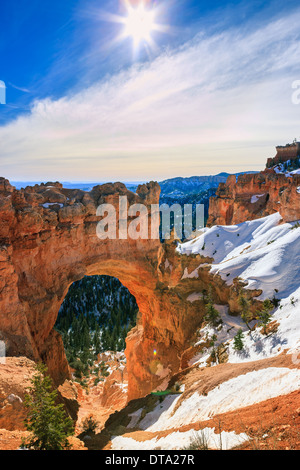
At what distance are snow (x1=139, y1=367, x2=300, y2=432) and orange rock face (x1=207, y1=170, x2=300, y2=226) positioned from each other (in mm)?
47548

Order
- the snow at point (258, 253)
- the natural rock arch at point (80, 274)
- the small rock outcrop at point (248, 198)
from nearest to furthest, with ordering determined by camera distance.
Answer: the natural rock arch at point (80, 274), the snow at point (258, 253), the small rock outcrop at point (248, 198)

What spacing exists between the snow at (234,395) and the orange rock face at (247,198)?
47.5 metres

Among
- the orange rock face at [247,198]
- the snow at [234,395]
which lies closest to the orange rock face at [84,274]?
the snow at [234,395]

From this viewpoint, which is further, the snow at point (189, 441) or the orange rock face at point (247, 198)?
the orange rock face at point (247, 198)

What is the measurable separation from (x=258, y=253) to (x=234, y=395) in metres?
20.4

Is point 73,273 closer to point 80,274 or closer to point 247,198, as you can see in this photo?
point 80,274

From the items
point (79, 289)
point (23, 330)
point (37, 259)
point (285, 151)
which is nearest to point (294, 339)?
point (23, 330)

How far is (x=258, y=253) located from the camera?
3111 cm

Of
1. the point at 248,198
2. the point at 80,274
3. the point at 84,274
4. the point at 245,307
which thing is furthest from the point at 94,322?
the point at 245,307

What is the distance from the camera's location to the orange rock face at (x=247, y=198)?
60.0 m

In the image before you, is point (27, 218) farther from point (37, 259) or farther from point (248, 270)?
point (248, 270)

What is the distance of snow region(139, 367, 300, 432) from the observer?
11766 mm

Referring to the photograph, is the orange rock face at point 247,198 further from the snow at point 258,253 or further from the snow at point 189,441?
the snow at point 189,441
